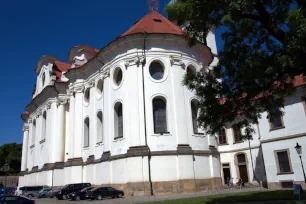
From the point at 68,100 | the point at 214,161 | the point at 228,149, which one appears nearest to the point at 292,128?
the point at 214,161

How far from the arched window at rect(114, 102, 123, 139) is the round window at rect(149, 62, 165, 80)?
4.06 metres

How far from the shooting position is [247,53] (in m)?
10.2

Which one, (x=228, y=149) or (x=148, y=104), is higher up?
(x=148, y=104)

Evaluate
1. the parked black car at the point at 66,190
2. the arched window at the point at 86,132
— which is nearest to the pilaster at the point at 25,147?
the arched window at the point at 86,132

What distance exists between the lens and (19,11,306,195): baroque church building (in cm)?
2253

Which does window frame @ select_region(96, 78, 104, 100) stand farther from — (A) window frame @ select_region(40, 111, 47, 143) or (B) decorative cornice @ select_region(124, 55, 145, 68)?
(A) window frame @ select_region(40, 111, 47, 143)

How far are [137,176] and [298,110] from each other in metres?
15.6

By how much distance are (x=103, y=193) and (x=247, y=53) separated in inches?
643

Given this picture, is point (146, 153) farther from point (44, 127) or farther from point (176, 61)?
point (44, 127)

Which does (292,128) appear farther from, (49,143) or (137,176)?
(49,143)

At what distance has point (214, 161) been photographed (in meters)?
25.1

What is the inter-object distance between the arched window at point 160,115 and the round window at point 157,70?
2.15 metres

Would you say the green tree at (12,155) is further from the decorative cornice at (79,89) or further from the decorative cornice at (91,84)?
the decorative cornice at (91,84)

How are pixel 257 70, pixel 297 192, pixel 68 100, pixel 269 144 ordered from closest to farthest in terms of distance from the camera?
pixel 257 70, pixel 297 192, pixel 269 144, pixel 68 100
